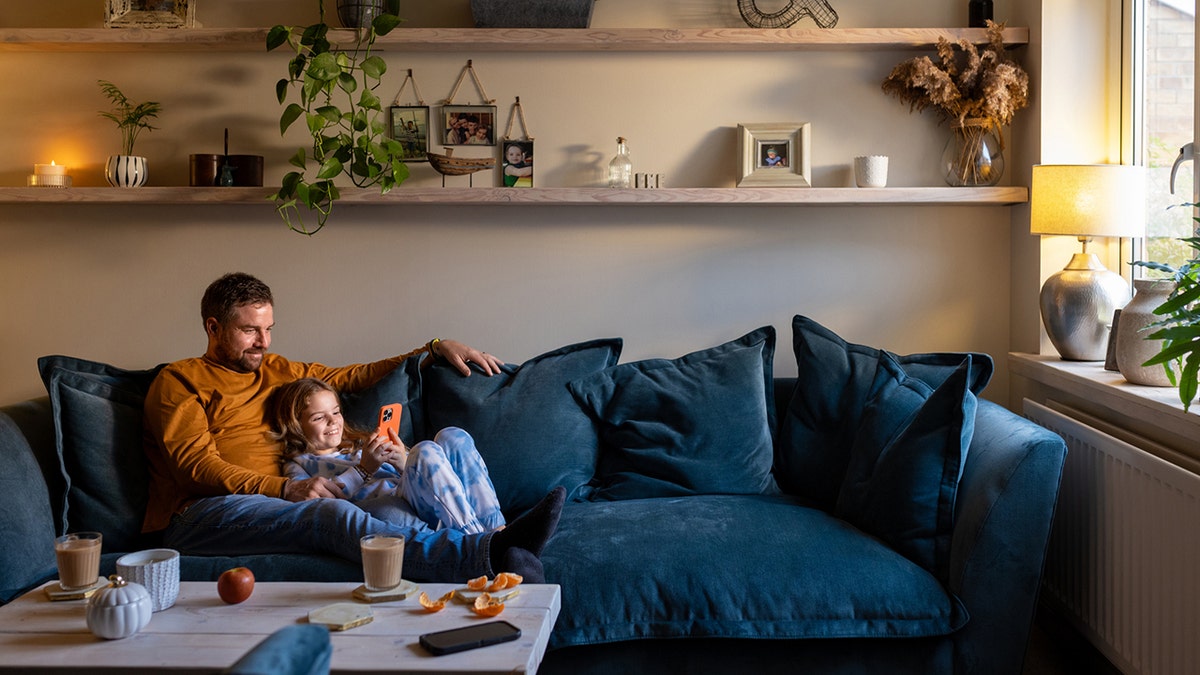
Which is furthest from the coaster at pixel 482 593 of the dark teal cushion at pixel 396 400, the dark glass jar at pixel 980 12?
the dark glass jar at pixel 980 12

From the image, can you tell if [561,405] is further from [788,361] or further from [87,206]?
[87,206]

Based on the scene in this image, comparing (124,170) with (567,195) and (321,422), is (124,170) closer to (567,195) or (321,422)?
(321,422)

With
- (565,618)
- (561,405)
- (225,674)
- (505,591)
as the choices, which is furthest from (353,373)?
(225,674)

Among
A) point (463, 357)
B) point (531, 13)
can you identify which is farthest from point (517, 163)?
point (463, 357)

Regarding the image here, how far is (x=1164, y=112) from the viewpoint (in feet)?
9.48

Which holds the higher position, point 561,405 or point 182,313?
point 182,313

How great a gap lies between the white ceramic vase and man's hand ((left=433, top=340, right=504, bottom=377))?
67.4 inches

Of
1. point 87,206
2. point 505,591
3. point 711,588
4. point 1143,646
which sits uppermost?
point 87,206

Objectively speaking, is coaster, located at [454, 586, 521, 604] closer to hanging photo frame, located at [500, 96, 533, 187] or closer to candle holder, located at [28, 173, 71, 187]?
hanging photo frame, located at [500, 96, 533, 187]

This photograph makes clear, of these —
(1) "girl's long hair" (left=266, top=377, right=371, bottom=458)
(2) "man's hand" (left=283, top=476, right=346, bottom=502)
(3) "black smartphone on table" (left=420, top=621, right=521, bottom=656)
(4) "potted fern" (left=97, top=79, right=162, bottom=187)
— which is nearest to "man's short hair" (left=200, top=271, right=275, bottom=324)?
(1) "girl's long hair" (left=266, top=377, right=371, bottom=458)

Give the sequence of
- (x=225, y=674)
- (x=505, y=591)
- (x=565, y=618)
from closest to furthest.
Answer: (x=225, y=674), (x=505, y=591), (x=565, y=618)

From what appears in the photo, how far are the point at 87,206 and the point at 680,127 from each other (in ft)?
6.56

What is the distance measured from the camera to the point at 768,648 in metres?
2.31

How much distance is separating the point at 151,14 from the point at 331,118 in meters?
0.72
